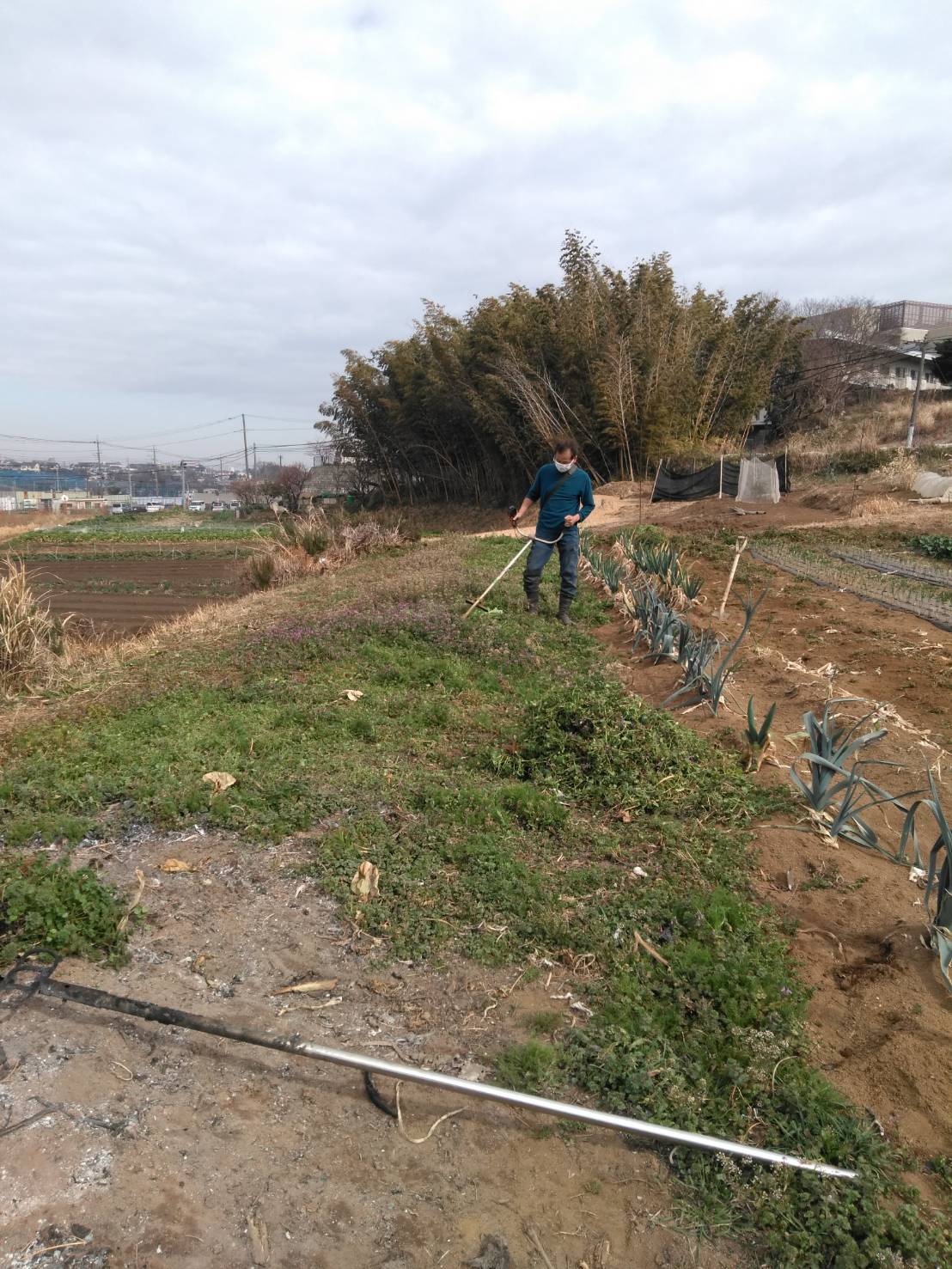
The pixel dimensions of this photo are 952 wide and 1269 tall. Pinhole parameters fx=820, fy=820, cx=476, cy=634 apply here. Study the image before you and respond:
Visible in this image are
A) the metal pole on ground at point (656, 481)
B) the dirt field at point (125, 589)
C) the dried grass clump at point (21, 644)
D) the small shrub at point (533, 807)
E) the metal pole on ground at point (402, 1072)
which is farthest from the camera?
the metal pole on ground at point (656, 481)

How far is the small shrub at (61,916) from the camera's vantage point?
8.93 ft

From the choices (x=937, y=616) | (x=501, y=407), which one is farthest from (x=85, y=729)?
(x=501, y=407)

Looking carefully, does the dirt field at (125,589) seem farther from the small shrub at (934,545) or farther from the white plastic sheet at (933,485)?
the white plastic sheet at (933,485)

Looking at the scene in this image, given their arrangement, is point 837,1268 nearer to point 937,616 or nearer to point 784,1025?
point 784,1025

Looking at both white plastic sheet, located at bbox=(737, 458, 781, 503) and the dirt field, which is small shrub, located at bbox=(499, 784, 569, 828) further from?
white plastic sheet, located at bbox=(737, 458, 781, 503)

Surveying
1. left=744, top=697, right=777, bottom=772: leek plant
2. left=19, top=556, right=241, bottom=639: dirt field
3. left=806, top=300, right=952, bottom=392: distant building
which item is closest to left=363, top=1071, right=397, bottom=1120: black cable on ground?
left=744, top=697, right=777, bottom=772: leek plant

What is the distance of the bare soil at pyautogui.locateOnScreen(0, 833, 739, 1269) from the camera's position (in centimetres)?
182

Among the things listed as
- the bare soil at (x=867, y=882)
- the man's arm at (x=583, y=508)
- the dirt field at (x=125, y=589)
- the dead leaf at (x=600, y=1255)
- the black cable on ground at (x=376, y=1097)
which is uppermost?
the man's arm at (x=583, y=508)

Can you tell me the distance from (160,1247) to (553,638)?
16.8 feet

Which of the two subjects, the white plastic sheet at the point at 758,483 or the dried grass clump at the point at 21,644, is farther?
the white plastic sheet at the point at 758,483

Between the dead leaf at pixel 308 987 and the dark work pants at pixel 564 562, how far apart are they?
4662 mm

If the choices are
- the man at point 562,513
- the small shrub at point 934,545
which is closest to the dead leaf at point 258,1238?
the man at point 562,513

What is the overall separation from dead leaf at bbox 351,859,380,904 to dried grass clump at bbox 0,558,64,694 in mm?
4184

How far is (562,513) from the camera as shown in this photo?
689 cm
